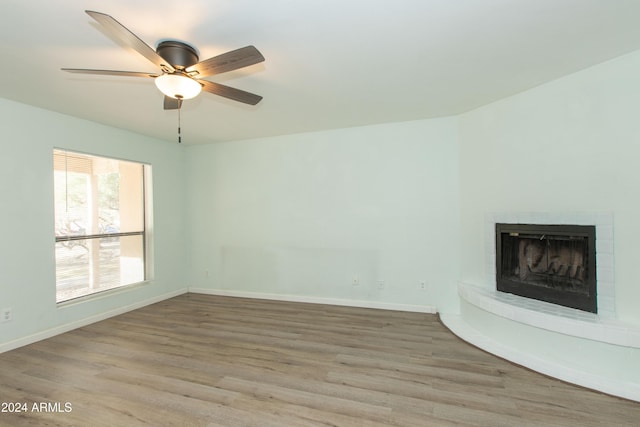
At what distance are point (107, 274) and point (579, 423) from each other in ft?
16.5

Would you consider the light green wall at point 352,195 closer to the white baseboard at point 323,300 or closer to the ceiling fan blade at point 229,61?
the white baseboard at point 323,300

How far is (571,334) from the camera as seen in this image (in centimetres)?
240

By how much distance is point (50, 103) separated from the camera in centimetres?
318

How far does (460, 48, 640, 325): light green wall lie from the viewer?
92.6 inches

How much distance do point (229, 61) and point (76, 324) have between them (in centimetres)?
369

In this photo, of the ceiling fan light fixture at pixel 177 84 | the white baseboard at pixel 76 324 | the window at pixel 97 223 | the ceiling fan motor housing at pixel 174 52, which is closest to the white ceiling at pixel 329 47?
the ceiling fan motor housing at pixel 174 52

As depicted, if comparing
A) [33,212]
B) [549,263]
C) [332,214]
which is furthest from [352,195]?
[33,212]

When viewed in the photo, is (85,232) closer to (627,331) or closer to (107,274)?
(107,274)

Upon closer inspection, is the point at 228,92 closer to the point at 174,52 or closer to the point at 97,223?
the point at 174,52

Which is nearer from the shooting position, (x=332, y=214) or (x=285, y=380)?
(x=285, y=380)

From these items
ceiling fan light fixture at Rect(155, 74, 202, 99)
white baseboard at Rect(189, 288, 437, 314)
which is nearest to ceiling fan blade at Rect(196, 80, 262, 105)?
ceiling fan light fixture at Rect(155, 74, 202, 99)

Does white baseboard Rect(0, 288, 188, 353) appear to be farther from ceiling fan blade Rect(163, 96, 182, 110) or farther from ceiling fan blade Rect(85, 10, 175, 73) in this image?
ceiling fan blade Rect(85, 10, 175, 73)

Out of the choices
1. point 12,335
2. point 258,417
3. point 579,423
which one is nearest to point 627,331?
point 579,423

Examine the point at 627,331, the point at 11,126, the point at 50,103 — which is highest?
the point at 50,103
